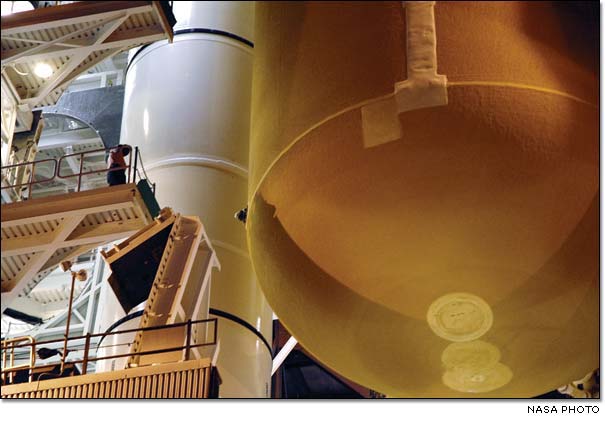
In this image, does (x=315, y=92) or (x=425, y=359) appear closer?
(x=315, y=92)

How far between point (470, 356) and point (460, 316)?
1.08 ft

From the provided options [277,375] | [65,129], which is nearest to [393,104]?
[277,375]

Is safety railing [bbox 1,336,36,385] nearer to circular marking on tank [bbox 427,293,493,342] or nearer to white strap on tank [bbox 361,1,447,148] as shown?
circular marking on tank [bbox 427,293,493,342]

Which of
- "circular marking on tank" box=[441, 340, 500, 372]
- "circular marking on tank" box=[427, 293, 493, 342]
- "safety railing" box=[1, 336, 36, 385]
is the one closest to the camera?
"circular marking on tank" box=[427, 293, 493, 342]

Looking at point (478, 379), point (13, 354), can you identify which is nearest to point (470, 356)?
point (478, 379)

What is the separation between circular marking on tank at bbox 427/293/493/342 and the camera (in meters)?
4.50

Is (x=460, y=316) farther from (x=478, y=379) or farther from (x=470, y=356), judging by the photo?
(x=478, y=379)

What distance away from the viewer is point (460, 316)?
454 centimetres

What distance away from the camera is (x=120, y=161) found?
6574 millimetres

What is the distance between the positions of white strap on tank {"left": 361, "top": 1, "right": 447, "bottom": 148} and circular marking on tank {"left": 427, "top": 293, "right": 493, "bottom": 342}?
1.03 meters

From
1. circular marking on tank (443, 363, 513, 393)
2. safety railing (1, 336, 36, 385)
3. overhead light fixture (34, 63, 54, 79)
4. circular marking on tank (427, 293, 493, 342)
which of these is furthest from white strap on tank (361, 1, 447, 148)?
overhead light fixture (34, 63, 54, 79)

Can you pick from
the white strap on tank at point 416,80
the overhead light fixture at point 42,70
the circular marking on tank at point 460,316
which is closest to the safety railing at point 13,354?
the overhead light fixture at point 42,70
